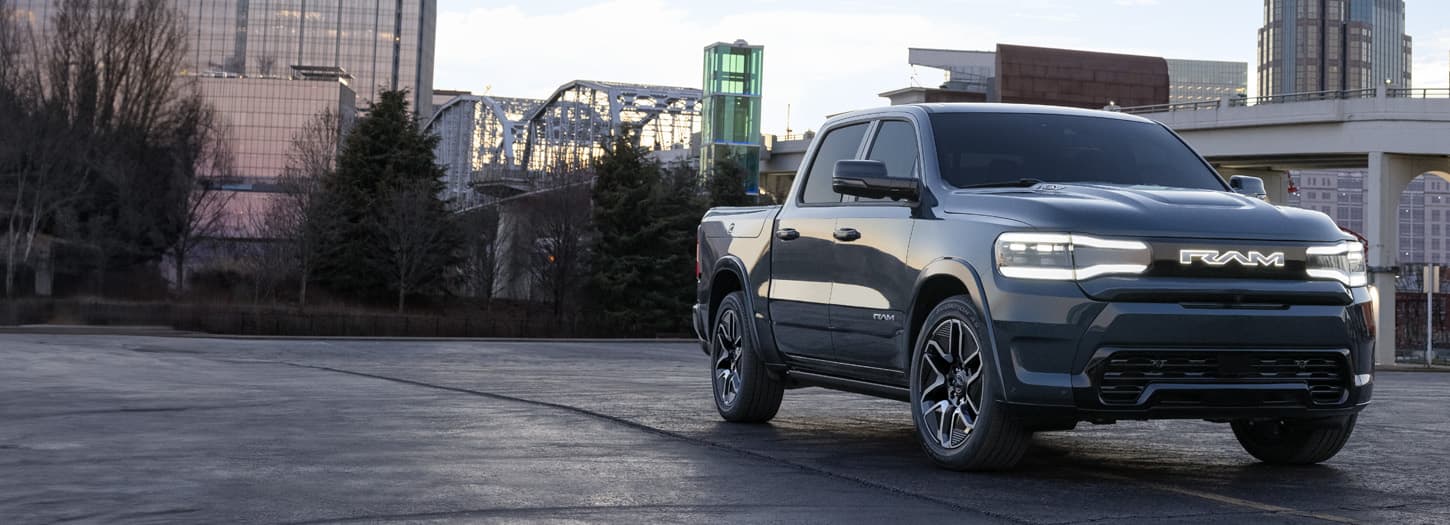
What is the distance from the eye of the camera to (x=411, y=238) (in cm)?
6894

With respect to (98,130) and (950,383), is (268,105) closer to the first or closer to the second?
(98,130)

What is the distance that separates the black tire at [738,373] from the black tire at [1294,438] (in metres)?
2.93

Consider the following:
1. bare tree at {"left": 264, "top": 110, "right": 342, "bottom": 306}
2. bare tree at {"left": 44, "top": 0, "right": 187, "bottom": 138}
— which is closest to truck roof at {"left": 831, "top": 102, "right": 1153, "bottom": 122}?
bare tree at {"left": 264, "top": 110, "right": 342, "bottom": 306}

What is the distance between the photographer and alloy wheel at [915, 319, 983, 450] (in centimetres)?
726

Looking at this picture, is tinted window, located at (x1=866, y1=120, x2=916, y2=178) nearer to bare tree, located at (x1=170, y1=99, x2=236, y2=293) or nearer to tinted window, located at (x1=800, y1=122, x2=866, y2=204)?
tinted window, located at (x1=800, y1=122, x2=866, y2=204)

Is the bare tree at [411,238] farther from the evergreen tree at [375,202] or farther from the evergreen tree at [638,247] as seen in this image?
the evergreen tree at [638,247]

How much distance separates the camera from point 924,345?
758 centimetres

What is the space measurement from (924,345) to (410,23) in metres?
192

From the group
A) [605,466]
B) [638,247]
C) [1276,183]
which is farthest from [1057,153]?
[1276,183]

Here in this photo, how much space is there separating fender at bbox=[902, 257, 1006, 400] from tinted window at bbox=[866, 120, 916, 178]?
0.80 metres

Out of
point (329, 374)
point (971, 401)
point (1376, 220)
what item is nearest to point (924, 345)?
point (971, 401)

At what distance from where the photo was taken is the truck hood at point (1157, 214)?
6824 millimetres

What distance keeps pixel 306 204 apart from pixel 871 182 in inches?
2666

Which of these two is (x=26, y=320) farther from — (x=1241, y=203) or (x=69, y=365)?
(x=1241, y=203)
